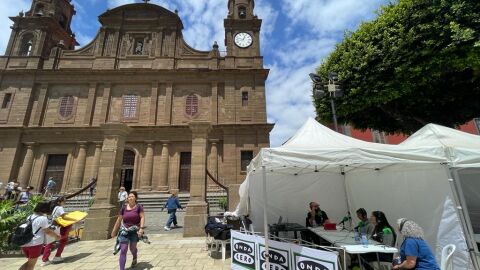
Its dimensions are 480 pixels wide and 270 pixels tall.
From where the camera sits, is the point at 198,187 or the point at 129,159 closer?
the point at 198,187

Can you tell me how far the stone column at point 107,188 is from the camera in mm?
8570

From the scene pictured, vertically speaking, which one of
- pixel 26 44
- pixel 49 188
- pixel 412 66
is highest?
pixel 26 44

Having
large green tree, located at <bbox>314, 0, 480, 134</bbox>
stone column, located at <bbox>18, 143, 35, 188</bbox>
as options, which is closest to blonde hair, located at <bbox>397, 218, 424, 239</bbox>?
large green tree, located at <bbox>314, 0, 480, 134</bbox>

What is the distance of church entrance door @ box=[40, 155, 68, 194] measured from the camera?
19.6 meters

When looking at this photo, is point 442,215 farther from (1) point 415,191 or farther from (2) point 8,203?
(2) point 8,203

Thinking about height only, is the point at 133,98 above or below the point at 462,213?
above

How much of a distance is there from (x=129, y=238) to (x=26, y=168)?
67.0 feet

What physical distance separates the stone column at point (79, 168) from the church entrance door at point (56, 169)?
1.27 metres

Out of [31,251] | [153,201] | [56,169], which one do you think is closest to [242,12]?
[153,201]

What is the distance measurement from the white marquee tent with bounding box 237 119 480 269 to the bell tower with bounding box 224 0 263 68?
16.4m

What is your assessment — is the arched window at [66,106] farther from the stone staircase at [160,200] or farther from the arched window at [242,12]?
the arched window at [242,12]

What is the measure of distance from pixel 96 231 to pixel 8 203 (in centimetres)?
261

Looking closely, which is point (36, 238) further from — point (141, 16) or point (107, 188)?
point (141, 16)

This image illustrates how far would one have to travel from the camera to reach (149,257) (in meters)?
6.34
